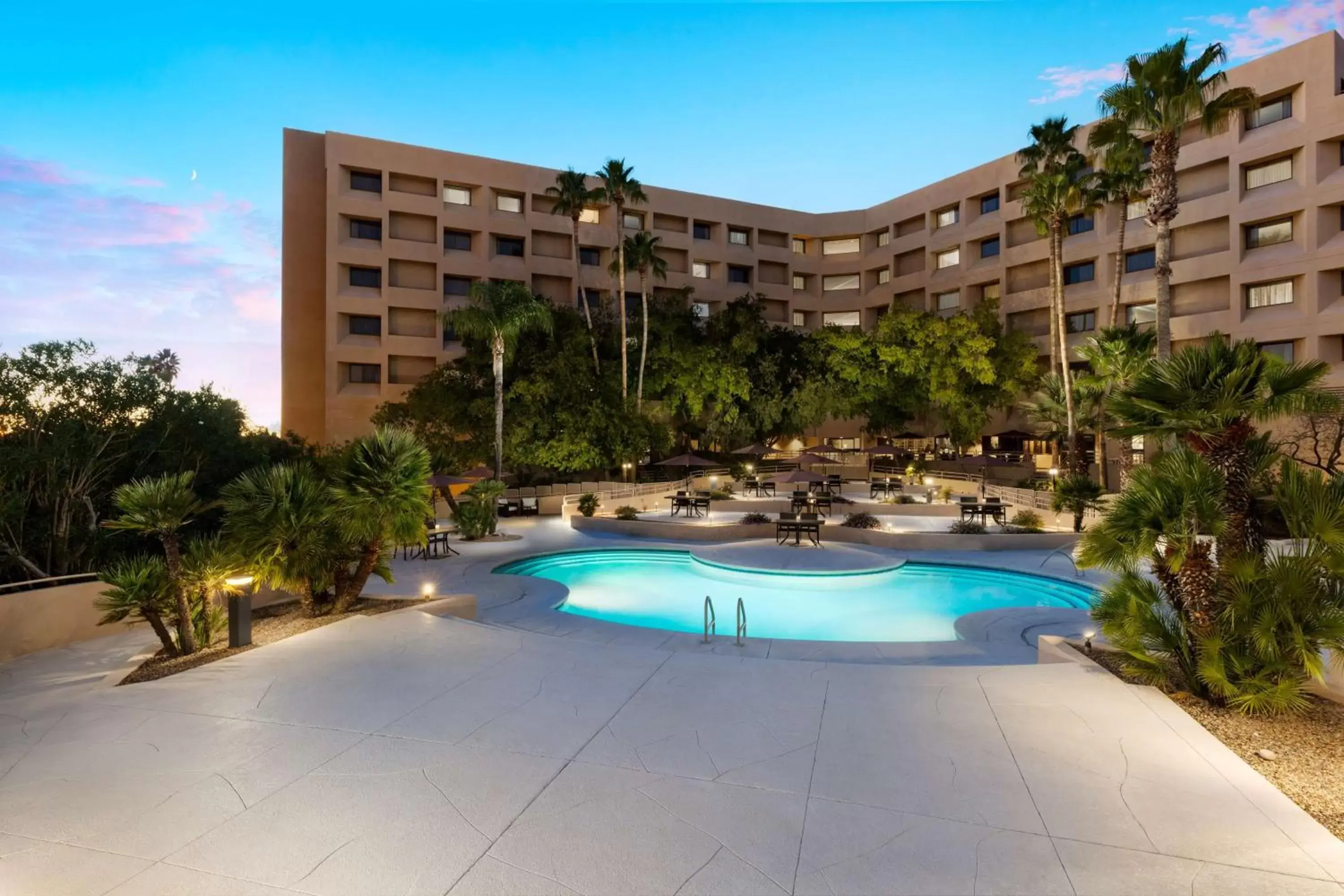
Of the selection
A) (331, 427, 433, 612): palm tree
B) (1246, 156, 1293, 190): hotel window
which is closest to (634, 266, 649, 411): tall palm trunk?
(331, 427, 433, 612): palm tree

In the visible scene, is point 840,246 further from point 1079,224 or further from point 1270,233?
point 1270,233

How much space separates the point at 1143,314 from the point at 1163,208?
18.4m

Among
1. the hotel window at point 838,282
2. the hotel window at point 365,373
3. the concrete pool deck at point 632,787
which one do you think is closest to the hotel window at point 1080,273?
the hotel window at point 838,282

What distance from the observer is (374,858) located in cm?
361

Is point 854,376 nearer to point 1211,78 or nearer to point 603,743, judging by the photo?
point 1211,78

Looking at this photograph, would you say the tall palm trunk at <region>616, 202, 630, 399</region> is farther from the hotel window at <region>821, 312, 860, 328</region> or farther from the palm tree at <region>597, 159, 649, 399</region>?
the hotel window at <region>821, 312, 860, 328</region>

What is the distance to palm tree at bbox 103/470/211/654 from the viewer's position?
24.6ft

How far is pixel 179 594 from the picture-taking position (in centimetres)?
759

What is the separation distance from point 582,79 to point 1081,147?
38.9m

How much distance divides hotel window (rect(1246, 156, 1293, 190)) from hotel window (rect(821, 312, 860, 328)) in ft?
73.3

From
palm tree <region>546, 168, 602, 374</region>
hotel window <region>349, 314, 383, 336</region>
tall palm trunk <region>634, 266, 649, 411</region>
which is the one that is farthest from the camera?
hotel window <region>349, 314, 383, 336</region>

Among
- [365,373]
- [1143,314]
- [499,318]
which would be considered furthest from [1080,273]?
[365,373]

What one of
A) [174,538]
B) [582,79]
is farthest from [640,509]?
[582,79]

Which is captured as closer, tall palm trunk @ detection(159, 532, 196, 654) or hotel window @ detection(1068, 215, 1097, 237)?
tall palm trunk @ detection(159, 532, 196, 654)
